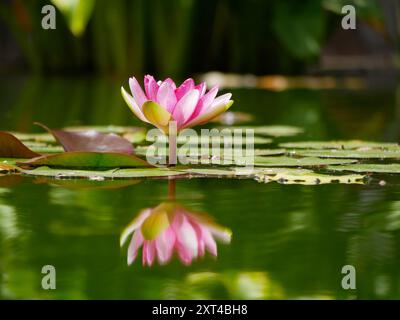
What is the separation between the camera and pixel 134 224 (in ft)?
4.04

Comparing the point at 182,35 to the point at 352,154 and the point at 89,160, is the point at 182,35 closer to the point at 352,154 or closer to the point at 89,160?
the point at 352,154

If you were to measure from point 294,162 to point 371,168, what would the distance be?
5.8 inches

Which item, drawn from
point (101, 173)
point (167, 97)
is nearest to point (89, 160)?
point (101, 173)

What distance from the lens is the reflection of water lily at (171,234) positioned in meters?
1.04

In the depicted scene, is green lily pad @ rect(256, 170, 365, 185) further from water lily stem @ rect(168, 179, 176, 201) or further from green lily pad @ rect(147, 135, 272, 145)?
green lily pad @ rect(147, 135, 272, 145)

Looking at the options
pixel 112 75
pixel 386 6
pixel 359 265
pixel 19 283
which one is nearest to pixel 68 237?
pixel 19 283

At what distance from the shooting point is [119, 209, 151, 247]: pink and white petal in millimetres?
1146

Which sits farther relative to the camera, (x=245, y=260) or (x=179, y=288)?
(x=245, y=260)

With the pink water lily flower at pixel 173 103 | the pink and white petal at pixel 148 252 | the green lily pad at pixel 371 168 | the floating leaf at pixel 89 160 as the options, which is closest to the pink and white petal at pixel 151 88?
the pink water lily flower at pixel 173 103

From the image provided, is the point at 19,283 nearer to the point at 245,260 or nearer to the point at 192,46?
the point at 245,260

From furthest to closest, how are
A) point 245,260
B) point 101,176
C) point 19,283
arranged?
1. point 101,176
2. point 245,260
3. point 19,283

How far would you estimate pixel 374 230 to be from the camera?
47.5 inches

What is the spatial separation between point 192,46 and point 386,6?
8.06ft

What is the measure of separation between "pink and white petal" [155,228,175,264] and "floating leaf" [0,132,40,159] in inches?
26.5
